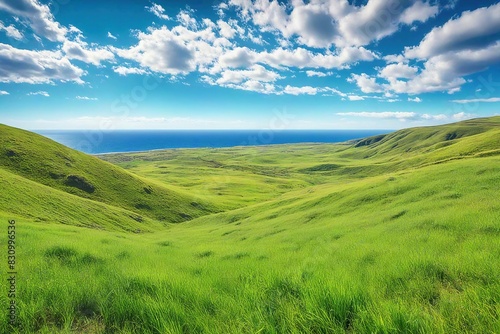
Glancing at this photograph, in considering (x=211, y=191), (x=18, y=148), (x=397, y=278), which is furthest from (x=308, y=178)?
(x=397, y=278)

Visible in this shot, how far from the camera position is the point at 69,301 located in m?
5.66

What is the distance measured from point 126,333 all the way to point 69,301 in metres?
2.20

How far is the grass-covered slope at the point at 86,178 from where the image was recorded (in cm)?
7806

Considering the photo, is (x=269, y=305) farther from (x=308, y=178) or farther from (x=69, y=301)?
(x=308, y=178)

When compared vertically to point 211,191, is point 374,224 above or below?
above

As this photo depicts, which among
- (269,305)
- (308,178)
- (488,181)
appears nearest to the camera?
(269,305)

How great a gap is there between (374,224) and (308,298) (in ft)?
71.1

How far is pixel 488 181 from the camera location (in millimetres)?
27016

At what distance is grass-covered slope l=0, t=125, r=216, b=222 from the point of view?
78.1 metres

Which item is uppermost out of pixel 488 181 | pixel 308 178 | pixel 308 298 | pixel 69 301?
pixel 308 298

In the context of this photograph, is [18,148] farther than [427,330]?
Yes

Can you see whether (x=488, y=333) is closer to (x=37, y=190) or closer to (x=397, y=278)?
(x=397, y=278)

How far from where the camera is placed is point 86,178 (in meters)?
86.4

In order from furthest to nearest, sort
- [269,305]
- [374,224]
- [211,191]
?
[211,191], [374,224], [269,305]
